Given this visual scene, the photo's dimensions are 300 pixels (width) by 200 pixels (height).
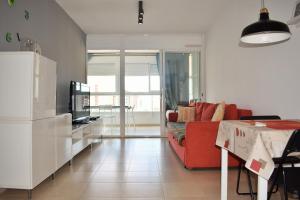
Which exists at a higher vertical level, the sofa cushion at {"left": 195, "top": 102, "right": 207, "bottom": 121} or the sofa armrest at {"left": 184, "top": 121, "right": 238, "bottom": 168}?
the sofa cushion at {"left": 195, "top": 102, "right": 207, "bottom": 121}

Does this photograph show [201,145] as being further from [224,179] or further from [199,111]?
[199,111]

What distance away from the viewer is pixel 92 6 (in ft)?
14.9

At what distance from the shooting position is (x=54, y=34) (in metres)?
4.21

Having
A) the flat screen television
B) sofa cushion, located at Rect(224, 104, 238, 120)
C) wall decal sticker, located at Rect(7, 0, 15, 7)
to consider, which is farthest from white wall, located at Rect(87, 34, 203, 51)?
wall decal sticker, located at Rect(7, 0, 15, 7)

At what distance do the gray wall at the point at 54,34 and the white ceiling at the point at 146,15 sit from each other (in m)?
0.31

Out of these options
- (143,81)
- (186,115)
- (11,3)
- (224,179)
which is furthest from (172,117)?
(11,3)

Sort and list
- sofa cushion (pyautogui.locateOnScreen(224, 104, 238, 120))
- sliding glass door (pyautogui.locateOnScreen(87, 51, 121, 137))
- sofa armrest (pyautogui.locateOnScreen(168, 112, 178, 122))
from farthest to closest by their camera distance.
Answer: sliding glass door (pyautogui.locateOnScreen(87, 51, 121, 137)) < sofa armrest (pyautogui.locateOnScreen(168, 112, 178, 122)) < sofa cushion (pyautogui.locateOnScreen(224, 104, 238, 120))

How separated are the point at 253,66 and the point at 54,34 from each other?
3.34 meters

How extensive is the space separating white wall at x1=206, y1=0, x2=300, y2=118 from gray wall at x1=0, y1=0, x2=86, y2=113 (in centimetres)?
316

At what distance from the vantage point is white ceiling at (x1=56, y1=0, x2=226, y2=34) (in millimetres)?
4414

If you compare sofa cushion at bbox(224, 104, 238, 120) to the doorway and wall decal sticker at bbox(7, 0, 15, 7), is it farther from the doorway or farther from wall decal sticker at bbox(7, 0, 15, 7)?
wall decal sticker at bbox(7, 0, 15, 7)

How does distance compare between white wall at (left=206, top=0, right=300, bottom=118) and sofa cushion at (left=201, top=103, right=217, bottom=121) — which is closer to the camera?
white wall at (left=206, top=0, right=300, bottom=118)

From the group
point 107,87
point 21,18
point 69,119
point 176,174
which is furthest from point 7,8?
point 107,87

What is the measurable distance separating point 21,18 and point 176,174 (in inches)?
114
